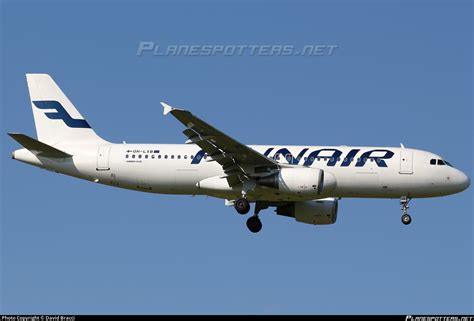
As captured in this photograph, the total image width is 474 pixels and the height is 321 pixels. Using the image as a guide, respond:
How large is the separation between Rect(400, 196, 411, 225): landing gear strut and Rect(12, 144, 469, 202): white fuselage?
0.97 ft

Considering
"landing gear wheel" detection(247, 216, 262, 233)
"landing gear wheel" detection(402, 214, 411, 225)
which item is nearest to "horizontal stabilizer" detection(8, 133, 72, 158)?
"landing gear wheel" detection(247, 216, 262, 233)

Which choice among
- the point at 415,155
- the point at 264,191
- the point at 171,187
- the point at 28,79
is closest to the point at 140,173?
the point at 171,187

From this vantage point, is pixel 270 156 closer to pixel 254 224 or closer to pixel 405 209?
pixel 254 224

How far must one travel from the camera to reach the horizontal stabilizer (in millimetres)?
42219

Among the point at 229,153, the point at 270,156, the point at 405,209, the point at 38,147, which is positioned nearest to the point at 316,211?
the point at 270,156

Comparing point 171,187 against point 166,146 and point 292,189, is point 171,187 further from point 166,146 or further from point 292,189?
point 292,189

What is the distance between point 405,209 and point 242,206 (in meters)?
7.16

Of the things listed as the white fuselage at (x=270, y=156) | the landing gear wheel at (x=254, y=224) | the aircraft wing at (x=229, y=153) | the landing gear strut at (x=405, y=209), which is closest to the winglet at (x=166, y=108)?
the aircraft wing at (x=229, y=153)

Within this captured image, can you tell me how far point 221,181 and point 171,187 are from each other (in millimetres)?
2494

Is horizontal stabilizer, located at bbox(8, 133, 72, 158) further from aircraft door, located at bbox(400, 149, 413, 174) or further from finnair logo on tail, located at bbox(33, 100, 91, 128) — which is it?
aircraft door, located at bbox(400, 149, 413, 174)

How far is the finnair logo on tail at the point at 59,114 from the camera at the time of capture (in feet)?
149

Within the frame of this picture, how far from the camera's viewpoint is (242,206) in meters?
41.0

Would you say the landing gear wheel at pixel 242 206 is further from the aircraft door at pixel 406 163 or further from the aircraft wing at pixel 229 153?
the aircraft door at pixel 406 163

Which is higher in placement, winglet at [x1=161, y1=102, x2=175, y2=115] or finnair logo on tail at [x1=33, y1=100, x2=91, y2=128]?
finnair logo on tail at [x1=33, y1=100, x2=91, y2=128]
